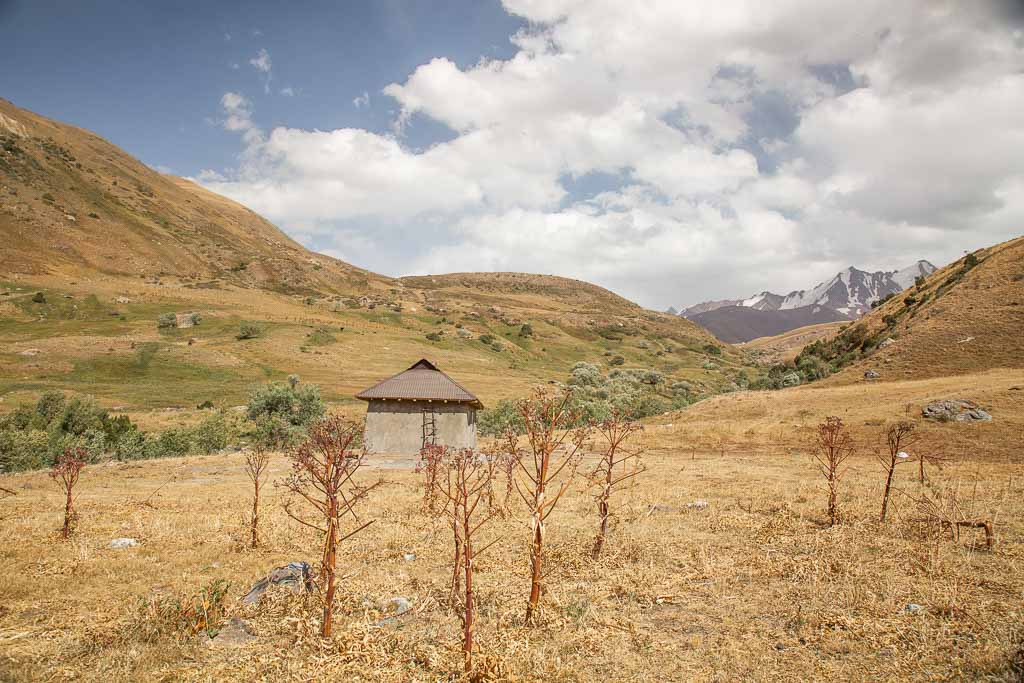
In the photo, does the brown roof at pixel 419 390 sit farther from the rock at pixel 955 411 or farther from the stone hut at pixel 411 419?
the rock at pixel 955 411

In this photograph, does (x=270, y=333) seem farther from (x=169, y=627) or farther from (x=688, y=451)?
(x=169, y=627)

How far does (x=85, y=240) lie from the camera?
94438 mm

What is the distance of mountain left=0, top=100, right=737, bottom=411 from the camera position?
2053 inches

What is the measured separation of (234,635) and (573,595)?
5088 millimetres

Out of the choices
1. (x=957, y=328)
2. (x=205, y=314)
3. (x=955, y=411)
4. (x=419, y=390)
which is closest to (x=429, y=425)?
(x=419, y=390)

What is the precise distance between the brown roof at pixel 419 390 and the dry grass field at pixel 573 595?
13863 millimetres

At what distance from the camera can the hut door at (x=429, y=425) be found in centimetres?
3000

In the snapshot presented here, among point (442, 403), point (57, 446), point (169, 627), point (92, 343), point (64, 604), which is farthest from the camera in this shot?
point (92, 343)

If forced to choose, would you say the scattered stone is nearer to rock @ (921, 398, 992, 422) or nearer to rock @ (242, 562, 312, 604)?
rock @ (242, 562, 312, 604)

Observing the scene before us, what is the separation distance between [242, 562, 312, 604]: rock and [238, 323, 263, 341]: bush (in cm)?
6636

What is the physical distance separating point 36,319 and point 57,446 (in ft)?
157

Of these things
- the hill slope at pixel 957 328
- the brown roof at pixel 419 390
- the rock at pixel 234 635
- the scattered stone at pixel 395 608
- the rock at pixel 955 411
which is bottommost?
the scattered stone at pixel 395 608

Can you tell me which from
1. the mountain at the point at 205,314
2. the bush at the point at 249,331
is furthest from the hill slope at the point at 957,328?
the bush at the point at 249,331

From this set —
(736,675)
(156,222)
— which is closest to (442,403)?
(736,675)
